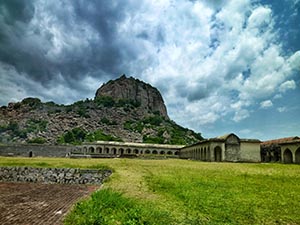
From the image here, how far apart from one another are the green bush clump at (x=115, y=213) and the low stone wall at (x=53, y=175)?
10447 mm

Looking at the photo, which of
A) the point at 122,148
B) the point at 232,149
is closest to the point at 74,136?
the point at 122,148

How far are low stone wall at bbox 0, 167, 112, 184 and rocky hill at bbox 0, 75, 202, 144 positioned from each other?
61468mm

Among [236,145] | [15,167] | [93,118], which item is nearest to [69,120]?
[93,118]

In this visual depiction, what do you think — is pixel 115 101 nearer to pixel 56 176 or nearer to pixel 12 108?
pixel 12 108

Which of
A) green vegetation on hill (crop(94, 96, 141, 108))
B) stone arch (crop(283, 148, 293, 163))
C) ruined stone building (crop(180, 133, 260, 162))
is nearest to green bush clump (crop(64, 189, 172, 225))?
ruined stone building (crop(180, 133, 260, 162))

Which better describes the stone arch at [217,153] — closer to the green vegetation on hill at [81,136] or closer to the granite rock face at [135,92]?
the green vegetation on hill at [81,136]

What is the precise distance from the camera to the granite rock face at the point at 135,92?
148m

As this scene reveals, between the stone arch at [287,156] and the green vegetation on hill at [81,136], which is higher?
the green vegetation on hill at [81,136]

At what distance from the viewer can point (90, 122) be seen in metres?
106

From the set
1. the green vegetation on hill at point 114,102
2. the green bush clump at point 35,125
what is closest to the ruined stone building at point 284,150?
the green bush clump at point 35,125

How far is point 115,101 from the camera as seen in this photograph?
140000mm

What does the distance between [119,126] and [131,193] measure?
9972 centimetres

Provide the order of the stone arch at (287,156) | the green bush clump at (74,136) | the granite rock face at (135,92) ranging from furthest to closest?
the granite rock face at (135,92), the green bush clump at (74,136), the stone arch at (287,156)

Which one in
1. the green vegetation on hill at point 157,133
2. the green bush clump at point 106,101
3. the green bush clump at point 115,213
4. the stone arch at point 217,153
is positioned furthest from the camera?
the green bush clump at point 106,101
